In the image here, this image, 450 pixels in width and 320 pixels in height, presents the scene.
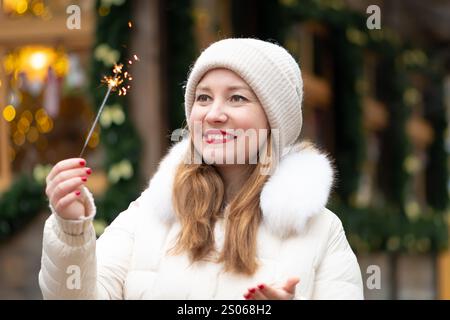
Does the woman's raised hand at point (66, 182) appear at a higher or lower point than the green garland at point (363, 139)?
lower

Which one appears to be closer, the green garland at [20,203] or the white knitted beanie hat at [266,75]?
the white knitted beanie hat at [266,75]

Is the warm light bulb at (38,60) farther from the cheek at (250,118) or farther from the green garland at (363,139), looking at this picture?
the cheek at (250,118)

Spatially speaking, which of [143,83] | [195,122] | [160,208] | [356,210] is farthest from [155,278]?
[356,210]

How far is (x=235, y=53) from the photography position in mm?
2311

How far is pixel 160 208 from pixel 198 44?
5287 mm

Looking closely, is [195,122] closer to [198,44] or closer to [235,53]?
[235,53]

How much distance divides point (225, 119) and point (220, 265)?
1.19 ft

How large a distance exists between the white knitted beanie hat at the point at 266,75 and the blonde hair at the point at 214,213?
9 centimetres

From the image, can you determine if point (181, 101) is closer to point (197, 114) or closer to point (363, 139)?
point (363, 139)

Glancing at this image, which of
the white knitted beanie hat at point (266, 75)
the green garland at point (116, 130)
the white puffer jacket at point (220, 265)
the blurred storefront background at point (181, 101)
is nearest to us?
the white puffer jacket at point (220, 265)

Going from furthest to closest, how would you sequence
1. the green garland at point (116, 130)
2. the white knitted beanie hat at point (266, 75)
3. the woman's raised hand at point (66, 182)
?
1. the green garland at point (116, 130)
2. the white knitted beanie hat at point (266, 75)
3. the woman's raised hand at point (66, 182)

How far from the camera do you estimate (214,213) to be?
92.0 inches

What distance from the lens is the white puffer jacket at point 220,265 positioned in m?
2.19

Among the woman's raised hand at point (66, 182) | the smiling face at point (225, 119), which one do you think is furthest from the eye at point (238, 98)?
the woman's raised hand at point (66, 182)
